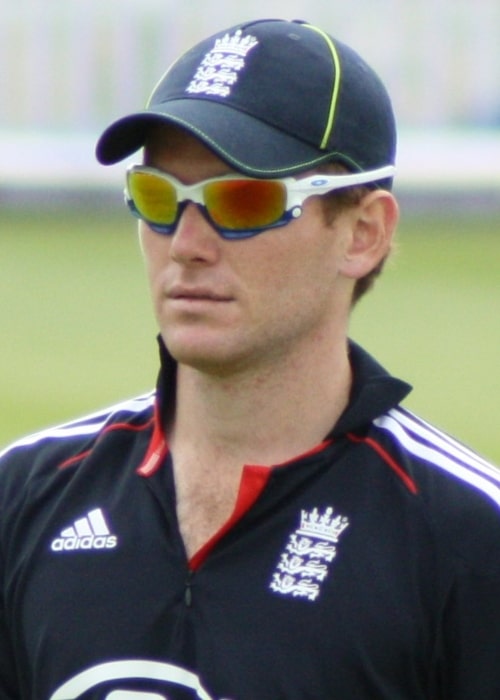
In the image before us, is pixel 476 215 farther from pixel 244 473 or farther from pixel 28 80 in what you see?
pixel 244 473

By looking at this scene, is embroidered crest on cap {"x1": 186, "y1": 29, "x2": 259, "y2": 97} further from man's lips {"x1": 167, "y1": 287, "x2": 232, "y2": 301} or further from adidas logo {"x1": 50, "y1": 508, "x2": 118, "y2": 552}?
adidas logo {"x1": 50, "y1": 508, "x2": 118, "y2": 552}

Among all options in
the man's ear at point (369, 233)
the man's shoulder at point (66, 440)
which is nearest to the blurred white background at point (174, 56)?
the man's shoulder at point (66, 440)

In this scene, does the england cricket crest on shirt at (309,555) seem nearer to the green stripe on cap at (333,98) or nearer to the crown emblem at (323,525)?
the crown emblem at (323,525)

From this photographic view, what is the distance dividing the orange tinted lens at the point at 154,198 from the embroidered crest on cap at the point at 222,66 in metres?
0.17

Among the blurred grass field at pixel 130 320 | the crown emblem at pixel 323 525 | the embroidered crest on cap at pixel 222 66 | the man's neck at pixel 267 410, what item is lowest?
the blurred grass field at pixel 130 320

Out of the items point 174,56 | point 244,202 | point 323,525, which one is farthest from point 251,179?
point 174,56

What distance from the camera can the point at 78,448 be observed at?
3.06 meters

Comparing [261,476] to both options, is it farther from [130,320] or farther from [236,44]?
[130,320]

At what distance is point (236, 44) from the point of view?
2.95 metres

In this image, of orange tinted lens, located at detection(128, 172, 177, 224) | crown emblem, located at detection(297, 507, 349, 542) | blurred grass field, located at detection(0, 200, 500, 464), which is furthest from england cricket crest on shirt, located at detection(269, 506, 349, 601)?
blurred grass field, located at detection(0, 200, 500, 464)

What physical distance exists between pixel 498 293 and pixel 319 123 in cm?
1046

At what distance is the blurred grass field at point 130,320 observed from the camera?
9.88 metres

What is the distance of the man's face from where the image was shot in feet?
9.36

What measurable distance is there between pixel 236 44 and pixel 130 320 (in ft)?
30.8
